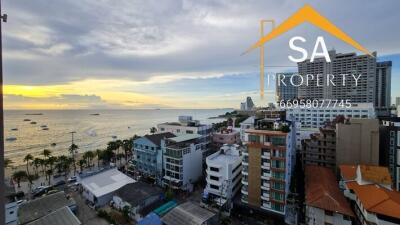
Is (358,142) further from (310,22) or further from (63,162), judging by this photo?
(63,162)

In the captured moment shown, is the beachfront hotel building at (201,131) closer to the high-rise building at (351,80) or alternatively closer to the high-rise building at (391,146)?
the high-rise building at (391,146)

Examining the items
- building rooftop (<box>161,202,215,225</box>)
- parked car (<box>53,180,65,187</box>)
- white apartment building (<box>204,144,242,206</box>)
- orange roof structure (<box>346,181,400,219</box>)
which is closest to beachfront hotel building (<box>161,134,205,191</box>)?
white apartment building (<box>204,144,242,206</box>)

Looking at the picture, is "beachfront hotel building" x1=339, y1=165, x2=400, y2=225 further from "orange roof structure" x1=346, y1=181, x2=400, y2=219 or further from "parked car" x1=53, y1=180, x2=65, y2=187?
"parked car" x1=53, y1=180, x2=65, y2=187

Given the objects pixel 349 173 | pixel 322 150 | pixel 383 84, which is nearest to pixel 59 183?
pixel 349 173

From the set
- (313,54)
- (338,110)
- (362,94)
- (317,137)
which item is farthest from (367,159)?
(362,94)

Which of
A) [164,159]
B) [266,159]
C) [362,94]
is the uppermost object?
[362,94]

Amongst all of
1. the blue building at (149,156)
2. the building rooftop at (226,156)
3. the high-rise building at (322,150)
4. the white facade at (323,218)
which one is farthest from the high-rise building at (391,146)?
the blue building at (149,156)

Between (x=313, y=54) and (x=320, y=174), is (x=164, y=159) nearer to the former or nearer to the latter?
(x=320, y=174)
